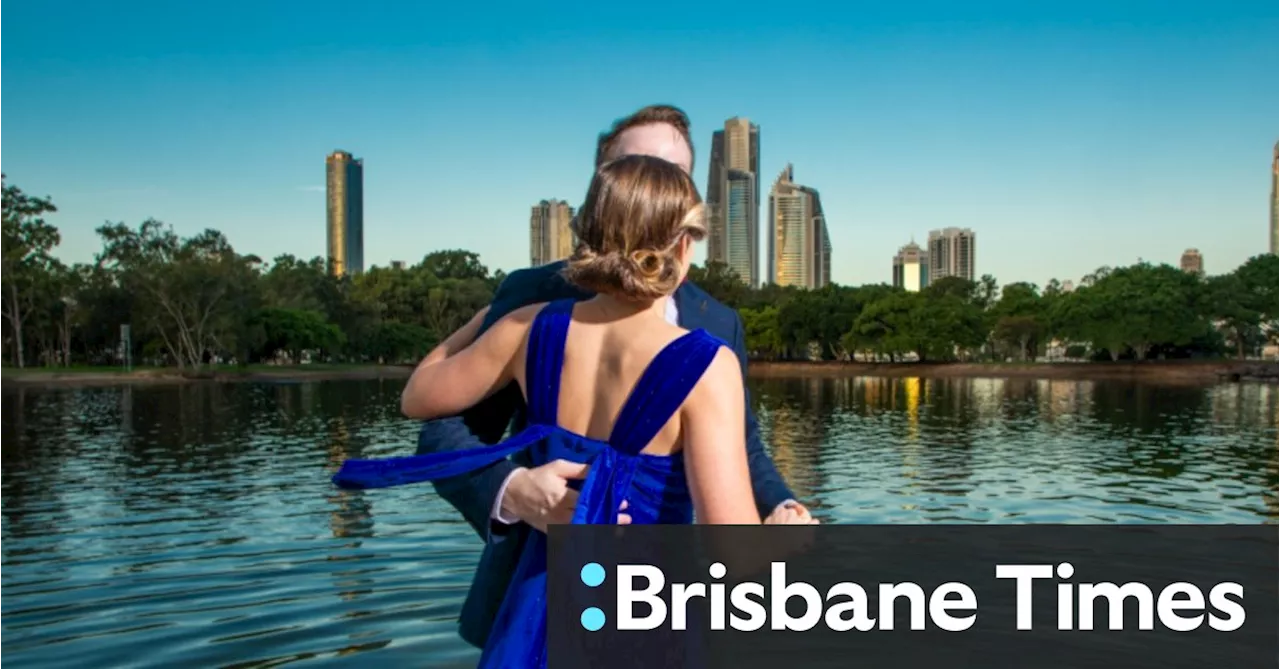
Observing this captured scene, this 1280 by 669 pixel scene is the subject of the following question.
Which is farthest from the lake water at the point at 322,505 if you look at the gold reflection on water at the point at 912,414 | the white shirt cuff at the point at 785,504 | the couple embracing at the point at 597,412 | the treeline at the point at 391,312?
the treeline at the point at 391,312

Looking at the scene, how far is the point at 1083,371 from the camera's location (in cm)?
6538

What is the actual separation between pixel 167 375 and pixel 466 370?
198 ft

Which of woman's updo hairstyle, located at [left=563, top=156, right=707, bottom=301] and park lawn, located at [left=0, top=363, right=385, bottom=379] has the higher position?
woman's updo hairstyle, located at [left=563, top=156, right=707, bottom=301]

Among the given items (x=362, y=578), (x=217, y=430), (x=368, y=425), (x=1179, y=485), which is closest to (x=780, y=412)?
(x=368, y=425)

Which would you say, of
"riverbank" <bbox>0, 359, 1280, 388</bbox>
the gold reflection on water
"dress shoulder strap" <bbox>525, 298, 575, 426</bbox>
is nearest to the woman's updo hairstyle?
"dress shoulder strap" <bbox>525, 298, 575, 426</bbox>

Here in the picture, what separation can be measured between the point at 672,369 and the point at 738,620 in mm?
466

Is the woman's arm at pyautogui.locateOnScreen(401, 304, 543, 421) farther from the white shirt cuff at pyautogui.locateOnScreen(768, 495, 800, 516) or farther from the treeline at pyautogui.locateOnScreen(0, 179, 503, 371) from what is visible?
the treeline at pyautogui.locateOnScreen(0, 179, 503, 371)

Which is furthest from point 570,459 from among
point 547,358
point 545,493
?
point 547,358

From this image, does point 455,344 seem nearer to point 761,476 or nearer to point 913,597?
point 761,476

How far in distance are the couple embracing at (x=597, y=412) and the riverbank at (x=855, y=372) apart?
181ft

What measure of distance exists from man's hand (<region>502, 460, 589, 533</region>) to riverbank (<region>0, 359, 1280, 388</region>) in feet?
181

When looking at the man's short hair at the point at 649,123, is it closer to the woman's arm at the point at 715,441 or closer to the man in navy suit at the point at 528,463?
the man in navy suit at the point at 528,463

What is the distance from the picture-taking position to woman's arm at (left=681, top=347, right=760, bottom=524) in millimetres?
1709

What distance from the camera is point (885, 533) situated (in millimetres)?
11047
